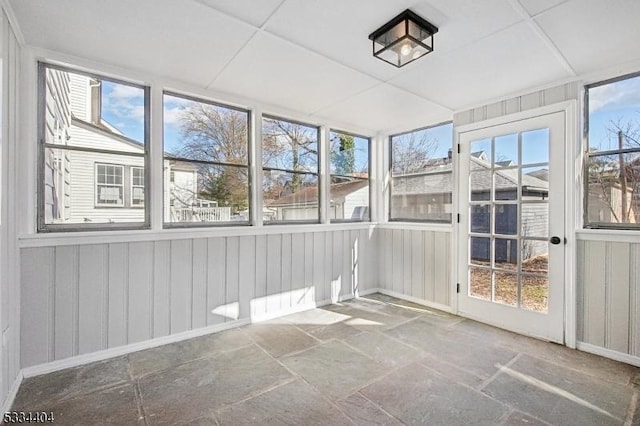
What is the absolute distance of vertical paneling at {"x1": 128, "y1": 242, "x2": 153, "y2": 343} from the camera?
2.72 meters

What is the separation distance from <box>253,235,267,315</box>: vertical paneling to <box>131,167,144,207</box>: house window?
1.18 metres

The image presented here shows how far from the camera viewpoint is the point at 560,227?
290 cm

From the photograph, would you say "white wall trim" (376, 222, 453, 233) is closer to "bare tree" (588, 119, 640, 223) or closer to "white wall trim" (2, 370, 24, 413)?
"bare tree" (588, 119, 640, 223)

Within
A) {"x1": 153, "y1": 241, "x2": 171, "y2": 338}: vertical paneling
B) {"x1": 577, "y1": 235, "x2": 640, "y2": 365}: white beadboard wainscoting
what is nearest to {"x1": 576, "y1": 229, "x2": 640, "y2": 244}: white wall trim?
{"x1": 577, "y1": 235, "x2": 640, "y2": 365}: white beadboard wainscoting

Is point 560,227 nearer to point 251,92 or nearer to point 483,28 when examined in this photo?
point 483,28

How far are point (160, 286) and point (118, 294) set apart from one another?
1.06ft

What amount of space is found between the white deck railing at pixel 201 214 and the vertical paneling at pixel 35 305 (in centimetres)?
97

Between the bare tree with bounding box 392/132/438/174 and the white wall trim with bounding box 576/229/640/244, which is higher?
the bare tree with bounding box 392/132/438/174

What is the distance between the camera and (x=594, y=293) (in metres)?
2.75

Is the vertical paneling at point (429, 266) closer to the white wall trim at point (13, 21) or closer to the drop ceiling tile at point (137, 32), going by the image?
the drop ceiling tile at point (137, 32)

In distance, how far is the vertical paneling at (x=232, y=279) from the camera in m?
3.26

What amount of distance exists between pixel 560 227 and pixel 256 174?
118 inches

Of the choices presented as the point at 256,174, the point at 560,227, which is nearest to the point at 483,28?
the point at 560,227

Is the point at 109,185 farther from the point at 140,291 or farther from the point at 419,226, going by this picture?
the point at 419,226
